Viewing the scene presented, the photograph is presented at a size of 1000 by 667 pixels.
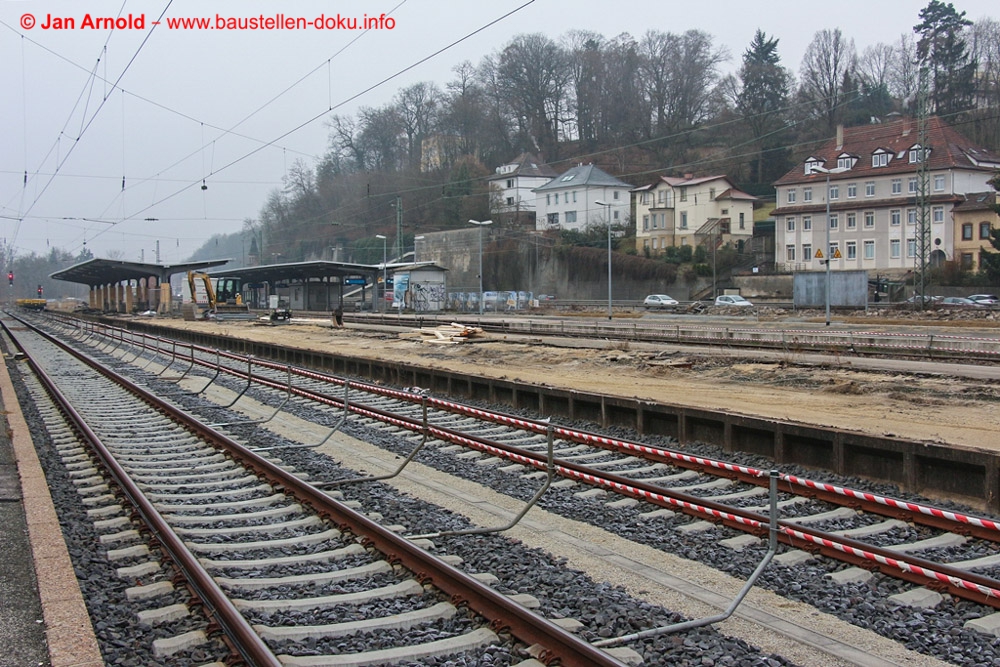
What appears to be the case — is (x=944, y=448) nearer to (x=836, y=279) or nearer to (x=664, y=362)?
(x=664, y=362)

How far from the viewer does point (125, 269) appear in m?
71.6

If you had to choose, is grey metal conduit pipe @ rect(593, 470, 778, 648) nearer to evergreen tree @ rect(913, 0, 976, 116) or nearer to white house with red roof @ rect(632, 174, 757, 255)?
white house with red roof @ rect(632, 174, 757, 255)

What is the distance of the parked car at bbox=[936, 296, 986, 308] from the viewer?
153 feet

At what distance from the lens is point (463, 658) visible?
554 cm

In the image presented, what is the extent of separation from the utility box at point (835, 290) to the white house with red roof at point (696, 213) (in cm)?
2889

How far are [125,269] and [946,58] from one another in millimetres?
78510

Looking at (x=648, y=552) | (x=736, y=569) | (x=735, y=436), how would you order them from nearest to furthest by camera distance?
(x=736, y=569)
(x=648, y=552)
(x=735, y=436)

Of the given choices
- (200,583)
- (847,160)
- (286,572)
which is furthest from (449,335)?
(847,160)

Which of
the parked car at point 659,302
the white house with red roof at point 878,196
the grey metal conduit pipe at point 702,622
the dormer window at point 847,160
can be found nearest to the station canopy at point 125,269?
the parked car at point 659,302

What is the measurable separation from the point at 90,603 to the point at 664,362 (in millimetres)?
18839

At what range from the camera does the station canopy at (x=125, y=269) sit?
67375 mm

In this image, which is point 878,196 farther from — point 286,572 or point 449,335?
point 286,572

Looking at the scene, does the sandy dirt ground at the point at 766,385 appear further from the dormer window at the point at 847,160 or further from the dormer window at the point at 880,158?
the dormer window at the point at 847,160

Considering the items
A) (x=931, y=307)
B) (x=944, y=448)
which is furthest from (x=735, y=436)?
(x=931, y=307)
